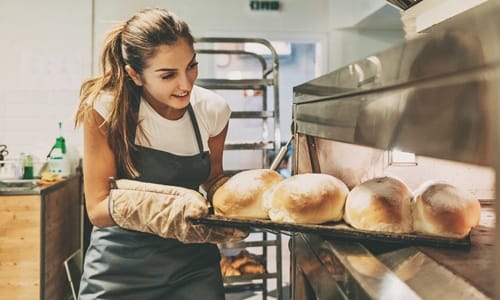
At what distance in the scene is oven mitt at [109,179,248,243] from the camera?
0.92 meters

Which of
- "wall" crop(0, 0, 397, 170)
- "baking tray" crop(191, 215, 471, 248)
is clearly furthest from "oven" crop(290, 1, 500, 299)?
"wall" crop(0, 0, 397, 170)

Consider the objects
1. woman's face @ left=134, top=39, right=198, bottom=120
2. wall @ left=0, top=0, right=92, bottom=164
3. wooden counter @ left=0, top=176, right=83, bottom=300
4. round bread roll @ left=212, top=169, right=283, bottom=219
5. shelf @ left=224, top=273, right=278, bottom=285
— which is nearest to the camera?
round bread roll @ left=212, top=169, right=283, bottom=219

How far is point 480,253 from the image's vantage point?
607 mm

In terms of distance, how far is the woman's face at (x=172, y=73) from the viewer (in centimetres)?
126

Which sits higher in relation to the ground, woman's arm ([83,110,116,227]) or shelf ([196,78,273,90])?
shelf ([196,78,273,90])

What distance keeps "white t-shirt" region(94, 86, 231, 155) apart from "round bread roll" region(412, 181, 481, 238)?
2.94ft

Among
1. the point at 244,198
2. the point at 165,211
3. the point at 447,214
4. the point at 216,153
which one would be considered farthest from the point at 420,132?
the point at 216,153

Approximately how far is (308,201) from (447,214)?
0.71ft

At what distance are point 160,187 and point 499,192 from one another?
790 mm

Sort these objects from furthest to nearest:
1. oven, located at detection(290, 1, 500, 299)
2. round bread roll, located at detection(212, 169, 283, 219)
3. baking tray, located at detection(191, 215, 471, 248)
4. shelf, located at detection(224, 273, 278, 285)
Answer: shelf, located at detection(224, 273, 278, 285)
round bread roll, located at detection(212, 169, 283, 219)
baking tray, located at detection(191, 215, 471, 248)
oven, located at detection(290, 1, 500, 299)

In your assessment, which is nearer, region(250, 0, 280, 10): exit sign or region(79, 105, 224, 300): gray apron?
region(79, 105, 224, 300): gray apron

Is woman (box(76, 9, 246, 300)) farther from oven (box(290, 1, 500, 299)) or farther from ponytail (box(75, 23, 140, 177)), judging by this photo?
oven (box(290, 1, 500, 299))

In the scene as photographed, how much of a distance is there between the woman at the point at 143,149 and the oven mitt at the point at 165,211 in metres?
0.19

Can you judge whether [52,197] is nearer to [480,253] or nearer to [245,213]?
[245,213]
